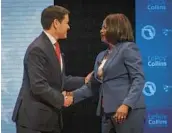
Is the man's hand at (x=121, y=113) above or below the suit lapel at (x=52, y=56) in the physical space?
below

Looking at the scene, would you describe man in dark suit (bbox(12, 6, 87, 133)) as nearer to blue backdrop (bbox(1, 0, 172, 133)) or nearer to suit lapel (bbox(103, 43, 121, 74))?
suit lapel (bbox(103, 43, 121, 74))

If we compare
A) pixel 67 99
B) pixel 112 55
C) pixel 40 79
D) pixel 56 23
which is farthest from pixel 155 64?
pixel 40 79

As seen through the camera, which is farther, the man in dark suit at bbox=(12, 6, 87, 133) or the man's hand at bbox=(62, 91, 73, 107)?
the man's hand at bbox=(62, 91, 73, 107)

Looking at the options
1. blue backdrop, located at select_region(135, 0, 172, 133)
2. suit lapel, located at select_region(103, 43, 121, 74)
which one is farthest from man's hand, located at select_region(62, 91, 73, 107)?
blue backdrop, located at select_region(135, 0, 172, 133)

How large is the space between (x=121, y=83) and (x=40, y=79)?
576 millimetres

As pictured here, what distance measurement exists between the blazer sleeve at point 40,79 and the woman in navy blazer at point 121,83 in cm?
37

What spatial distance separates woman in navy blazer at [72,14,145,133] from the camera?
9.21 feet

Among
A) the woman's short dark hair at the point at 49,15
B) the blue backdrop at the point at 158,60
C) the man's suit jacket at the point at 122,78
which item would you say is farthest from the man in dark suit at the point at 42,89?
the blue backdrop at the point at 158,60

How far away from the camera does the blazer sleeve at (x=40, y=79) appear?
A: 2.69 m

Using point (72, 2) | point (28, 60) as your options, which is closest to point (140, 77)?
point (28, 60)

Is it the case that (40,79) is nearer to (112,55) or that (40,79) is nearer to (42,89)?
(42,89)

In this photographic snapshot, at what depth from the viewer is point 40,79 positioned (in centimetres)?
269

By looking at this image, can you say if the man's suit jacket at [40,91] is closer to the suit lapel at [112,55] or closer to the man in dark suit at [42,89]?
the man in dark suit at [42,89]

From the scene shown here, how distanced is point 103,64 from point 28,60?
570 mm
